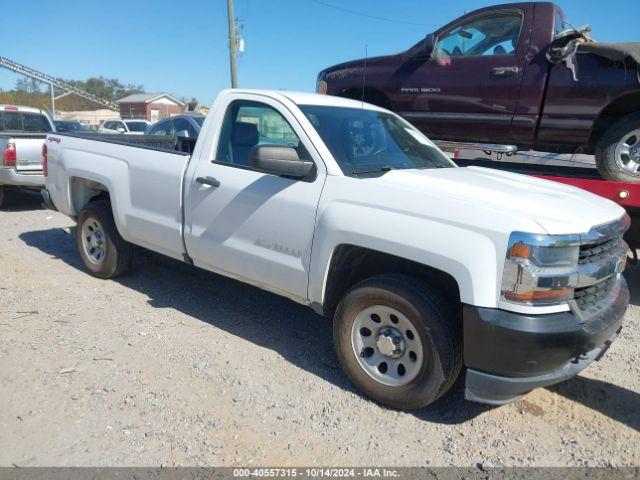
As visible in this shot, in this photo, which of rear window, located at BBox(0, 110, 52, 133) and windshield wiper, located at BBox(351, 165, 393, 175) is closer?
windshield wiper, located at BBox(351, 165, 393, 175)

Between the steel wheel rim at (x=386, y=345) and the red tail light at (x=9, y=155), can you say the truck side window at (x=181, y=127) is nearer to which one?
the red tail light at (x=9, y=155)

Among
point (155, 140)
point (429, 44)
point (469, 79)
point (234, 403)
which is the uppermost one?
Answer: point (429, 44)

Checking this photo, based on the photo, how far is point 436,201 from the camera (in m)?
2.98

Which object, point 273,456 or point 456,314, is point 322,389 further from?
point 456,314

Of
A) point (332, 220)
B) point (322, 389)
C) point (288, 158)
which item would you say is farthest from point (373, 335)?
point (288, 158)

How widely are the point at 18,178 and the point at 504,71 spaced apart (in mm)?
7525

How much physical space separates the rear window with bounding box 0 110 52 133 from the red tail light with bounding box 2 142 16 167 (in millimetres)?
2418

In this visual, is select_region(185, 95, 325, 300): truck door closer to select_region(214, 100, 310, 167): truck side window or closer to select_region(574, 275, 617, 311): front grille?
select_region(214, 100, 310, 167): truck side window

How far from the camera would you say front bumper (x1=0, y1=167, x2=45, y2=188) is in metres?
8.45

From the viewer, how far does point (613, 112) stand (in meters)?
4.99

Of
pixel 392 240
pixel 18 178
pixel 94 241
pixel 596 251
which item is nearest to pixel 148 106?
pixel 18 178

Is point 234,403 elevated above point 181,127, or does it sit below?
below

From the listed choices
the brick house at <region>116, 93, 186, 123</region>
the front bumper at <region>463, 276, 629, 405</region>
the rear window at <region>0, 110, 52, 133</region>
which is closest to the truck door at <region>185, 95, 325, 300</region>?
the front bumper at <region>463, 276, 629, 405</region>

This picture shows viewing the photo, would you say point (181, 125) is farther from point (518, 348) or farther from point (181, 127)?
point (518, 348)
